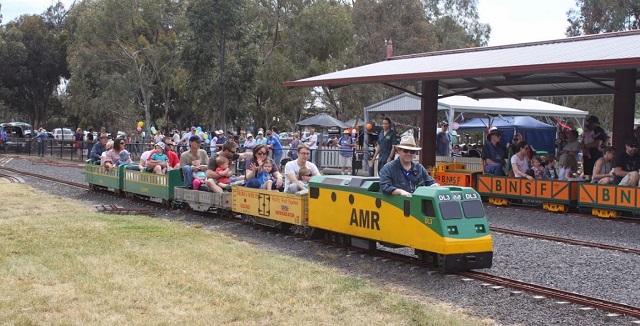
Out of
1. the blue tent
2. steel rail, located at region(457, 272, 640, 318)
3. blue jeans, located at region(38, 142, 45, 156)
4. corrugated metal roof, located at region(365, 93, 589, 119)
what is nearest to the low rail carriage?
steel rail, located at region(457, 272, 640, 318)

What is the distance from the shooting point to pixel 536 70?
16984 millimetres

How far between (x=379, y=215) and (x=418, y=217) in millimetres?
883

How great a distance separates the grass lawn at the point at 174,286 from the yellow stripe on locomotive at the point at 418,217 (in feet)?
3.48

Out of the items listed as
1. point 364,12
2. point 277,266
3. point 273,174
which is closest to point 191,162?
point 273,174

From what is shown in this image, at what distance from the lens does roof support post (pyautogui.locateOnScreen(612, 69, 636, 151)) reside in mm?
18844

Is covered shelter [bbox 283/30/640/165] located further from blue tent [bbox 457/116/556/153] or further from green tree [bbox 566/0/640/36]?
green tree [bbox 566/0/640/36]

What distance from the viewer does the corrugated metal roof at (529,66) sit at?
16719 millimetres

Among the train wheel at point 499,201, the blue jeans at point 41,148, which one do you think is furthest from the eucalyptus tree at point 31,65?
the train wheel at point 499,201

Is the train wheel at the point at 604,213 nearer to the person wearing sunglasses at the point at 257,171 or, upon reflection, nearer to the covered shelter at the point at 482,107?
the person wearing sunglasses at the point at 257,171

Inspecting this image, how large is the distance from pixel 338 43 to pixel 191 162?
122 feet

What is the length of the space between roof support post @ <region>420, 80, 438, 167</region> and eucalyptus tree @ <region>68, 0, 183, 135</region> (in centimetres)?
3044

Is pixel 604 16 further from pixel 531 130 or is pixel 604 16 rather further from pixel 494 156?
pixel 494 156

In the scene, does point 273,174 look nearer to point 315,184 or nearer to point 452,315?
point 315,184

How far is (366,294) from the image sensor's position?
8336 millimetres
